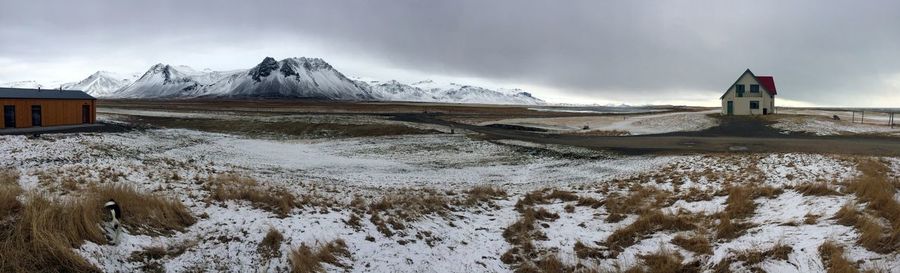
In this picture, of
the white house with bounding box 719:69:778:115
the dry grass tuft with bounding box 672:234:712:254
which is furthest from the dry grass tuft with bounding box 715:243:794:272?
the white house with bounding box 719:69:778:115

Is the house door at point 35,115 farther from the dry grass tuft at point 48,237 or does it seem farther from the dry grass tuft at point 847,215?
the dry grass tuft at point 847,215

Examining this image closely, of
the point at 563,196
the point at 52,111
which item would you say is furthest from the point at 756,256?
the point at 52,111

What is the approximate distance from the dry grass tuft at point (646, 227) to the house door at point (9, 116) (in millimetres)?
52455

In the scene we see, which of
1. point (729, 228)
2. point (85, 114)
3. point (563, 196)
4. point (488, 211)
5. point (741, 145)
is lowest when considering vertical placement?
point (488, 211)

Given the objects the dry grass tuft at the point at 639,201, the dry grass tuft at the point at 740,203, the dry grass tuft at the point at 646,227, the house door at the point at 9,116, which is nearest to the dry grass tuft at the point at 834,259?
the dry grass tuft at the point at 646,227

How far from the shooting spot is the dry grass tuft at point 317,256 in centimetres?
784

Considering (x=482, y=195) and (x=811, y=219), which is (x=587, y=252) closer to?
(x=811, y=219)

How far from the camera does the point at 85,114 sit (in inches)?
1927

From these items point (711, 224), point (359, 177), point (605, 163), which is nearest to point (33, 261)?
point (711, 224)

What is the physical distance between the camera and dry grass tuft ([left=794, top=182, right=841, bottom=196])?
1159 centimetres

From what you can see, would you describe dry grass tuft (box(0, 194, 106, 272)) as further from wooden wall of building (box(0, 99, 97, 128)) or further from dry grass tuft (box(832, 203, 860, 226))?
wooden wall of building (box(0, 99, 97, 128))

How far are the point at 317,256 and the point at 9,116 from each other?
4931cm

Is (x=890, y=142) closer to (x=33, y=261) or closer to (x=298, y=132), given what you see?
(x=33, y=261)

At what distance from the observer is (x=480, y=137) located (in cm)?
4388
